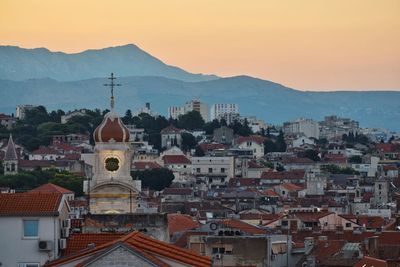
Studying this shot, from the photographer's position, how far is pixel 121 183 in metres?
48.2

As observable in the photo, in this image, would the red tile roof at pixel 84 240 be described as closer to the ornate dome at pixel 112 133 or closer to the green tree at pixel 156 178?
the ornate dome at pixel 112 133

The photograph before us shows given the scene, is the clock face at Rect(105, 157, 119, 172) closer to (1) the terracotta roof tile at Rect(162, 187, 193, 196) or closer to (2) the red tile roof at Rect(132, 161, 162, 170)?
(1) the terracotta roof tile at Rect(162, 187, 193, 196)

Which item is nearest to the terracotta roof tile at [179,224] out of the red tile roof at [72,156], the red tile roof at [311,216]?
the red tile roof at [311,216]

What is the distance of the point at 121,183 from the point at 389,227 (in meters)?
34.1

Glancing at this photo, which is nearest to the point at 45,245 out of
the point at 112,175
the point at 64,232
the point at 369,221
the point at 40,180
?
the point at 64,232

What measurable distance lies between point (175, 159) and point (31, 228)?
158m

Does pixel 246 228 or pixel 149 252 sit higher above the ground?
pixel 149 252

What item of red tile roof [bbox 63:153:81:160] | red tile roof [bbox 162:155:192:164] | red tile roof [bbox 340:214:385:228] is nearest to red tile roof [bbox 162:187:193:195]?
red tile roof [bbox 63:153:81:160]

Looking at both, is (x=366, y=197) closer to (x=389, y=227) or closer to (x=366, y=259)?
(x=389, y=227)

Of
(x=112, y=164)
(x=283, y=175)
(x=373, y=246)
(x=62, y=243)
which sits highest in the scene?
(x=112, y=164)

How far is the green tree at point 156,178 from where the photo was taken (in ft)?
516

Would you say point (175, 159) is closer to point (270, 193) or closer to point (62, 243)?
point (270, 193)

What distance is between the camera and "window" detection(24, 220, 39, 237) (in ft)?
91.9

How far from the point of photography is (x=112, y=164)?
164ft
